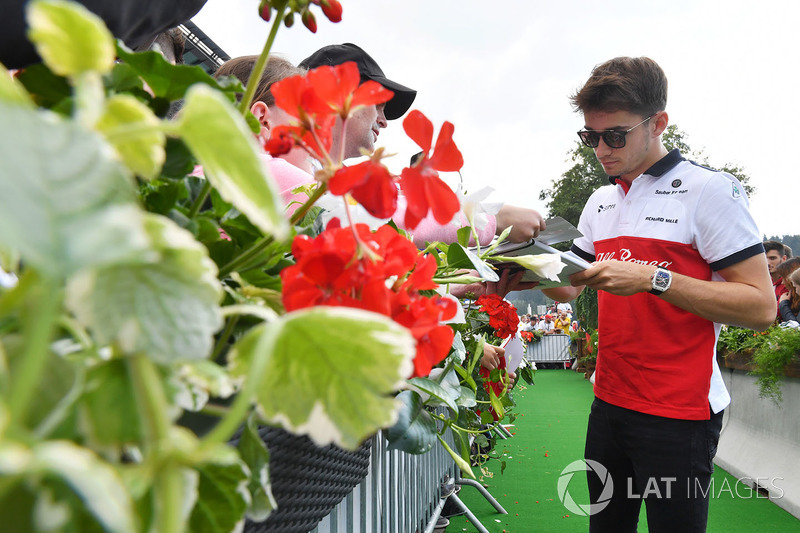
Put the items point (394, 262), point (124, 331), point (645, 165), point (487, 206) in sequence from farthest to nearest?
point (645, 165)
point (487, 206)
point (394, 262)
point (124, 331)

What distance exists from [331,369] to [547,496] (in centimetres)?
473

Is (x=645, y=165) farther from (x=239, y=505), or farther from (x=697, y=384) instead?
(x=239, y=505)

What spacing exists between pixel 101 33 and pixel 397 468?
1949 mm

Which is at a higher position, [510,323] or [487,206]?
[487,206]

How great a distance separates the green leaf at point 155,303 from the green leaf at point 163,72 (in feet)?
0.69

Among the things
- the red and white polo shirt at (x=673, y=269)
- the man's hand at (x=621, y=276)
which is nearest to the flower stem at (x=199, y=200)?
the man's hand at (x=621, y=276)

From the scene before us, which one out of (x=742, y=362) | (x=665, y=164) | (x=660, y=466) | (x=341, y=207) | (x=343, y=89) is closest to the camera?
(x=343, y=89)

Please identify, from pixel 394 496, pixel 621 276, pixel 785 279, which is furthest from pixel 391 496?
pixel 785 279

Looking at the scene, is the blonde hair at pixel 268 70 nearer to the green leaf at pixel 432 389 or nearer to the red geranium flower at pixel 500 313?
the green leaf at pixel 432 389

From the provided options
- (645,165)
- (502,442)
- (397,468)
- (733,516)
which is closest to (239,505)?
(397,468)

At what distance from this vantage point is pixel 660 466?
5.97 ft

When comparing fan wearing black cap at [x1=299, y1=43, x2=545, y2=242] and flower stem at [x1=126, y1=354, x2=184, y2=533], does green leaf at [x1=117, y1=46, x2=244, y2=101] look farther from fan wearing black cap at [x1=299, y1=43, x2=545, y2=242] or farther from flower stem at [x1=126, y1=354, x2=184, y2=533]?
fan wearing black cap at [x1=299, y1=43, x2=545, y2=242]

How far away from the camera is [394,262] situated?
0.35 m
